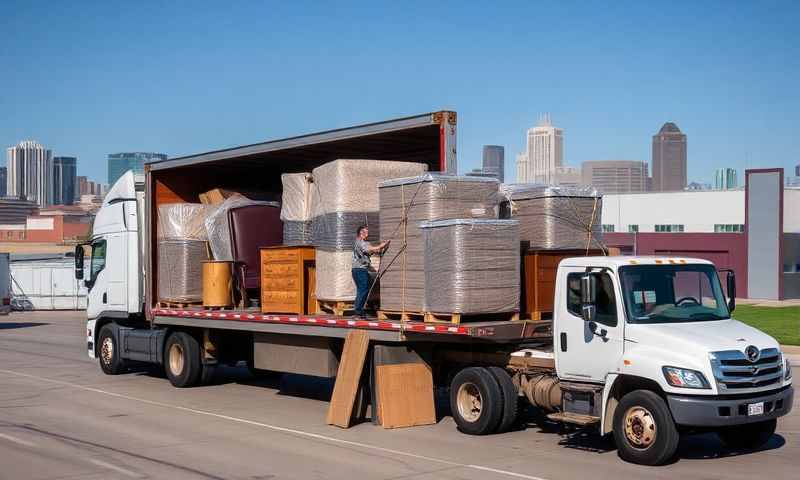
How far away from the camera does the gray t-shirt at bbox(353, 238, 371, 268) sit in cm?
1341

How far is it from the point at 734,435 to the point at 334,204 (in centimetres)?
615

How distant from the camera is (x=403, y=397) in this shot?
43.8 feet

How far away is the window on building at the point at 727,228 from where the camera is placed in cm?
5931

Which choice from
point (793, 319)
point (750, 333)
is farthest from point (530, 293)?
point (793, 319)

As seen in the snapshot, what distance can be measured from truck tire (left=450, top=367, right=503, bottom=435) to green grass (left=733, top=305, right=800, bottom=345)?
17330 mm

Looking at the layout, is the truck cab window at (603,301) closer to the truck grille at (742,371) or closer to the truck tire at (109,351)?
the truck grille at (742,371)

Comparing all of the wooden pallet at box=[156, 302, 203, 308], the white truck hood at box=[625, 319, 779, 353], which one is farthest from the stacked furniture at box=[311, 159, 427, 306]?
the wooden pallet at box=[156, 302, 203, 308]

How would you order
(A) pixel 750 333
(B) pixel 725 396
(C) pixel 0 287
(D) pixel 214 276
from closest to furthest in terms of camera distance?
(B) pixel 725 396 → (A) pixel 750 333 → (D) pixel 214 276 → (C) pixel 0 287

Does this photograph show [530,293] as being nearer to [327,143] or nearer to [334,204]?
[334,204]

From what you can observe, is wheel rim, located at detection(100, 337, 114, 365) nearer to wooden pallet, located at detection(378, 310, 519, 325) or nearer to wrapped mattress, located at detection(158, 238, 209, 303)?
wrapped mattress, located at detection(158, 238, 209, 303)

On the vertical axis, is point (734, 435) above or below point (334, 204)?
below

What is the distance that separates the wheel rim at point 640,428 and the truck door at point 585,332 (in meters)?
0.58

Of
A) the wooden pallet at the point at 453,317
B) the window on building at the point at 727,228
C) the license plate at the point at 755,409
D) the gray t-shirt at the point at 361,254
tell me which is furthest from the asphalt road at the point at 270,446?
the window on building at the point at 727,228

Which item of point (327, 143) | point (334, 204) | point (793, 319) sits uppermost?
point (327, 143)
